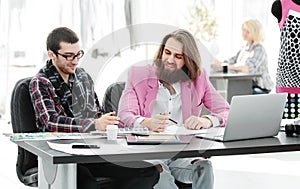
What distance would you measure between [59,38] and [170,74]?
0.59m

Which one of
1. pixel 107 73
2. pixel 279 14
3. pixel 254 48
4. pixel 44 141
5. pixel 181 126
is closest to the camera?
pixel 44 141

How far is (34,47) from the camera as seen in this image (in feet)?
24.7

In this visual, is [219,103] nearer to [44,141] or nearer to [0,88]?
[44,141]

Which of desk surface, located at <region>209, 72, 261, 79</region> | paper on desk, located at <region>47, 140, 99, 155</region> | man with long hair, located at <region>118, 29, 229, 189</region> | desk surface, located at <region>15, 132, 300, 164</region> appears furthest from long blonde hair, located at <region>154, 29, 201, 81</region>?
desk surface, located at <region>209, 72, 261, 79</region>

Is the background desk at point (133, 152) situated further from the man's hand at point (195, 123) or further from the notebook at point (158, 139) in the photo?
the man's hand at point (195, 123)

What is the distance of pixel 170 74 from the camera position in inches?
134

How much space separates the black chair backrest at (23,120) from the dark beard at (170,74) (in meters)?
0.67

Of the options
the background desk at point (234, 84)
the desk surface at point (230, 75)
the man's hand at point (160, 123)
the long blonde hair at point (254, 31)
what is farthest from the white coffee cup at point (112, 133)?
the long blonde hair at point (254, 31)

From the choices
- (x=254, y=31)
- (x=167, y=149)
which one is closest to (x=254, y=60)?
(x=254, y=31)

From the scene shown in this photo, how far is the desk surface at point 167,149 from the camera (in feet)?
7.91

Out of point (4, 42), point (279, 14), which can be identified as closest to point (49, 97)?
point (279, 14)

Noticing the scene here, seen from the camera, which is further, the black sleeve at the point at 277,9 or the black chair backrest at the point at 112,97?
the black sleeve at the point at 277,9

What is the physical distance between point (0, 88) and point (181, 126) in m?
4.88

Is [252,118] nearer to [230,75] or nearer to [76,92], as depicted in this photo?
[76,92]
